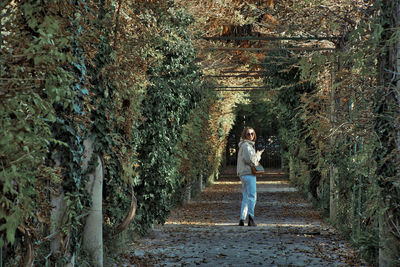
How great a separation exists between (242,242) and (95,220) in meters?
3.32

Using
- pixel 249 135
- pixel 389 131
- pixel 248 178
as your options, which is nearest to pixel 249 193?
pixel 248 178

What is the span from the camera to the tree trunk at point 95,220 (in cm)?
711

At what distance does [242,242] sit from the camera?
980 cm

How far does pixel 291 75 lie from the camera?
1588 centimetres

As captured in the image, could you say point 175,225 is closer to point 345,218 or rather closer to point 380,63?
point 345,218

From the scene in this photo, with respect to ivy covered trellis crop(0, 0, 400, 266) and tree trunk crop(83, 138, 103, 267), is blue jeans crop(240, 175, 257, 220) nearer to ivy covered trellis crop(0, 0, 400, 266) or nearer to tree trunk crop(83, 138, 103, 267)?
ivy covered trellis crop(0, 0, 400, 266)

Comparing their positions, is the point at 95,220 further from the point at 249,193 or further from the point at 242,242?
the point at 249,193

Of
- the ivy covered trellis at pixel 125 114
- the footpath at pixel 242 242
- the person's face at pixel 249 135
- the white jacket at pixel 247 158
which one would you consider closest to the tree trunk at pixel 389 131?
the ivy covered trellis at pixel 125 114

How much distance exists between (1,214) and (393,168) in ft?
14.4

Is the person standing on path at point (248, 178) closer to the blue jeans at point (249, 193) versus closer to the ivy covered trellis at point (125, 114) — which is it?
the blue jeans at point (249, 193)

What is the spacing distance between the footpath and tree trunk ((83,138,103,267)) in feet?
2.80

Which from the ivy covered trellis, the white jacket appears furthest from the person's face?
the ivy covered trellis

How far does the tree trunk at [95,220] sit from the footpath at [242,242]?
0.85 m

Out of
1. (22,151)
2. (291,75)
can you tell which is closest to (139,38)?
(22,151)
